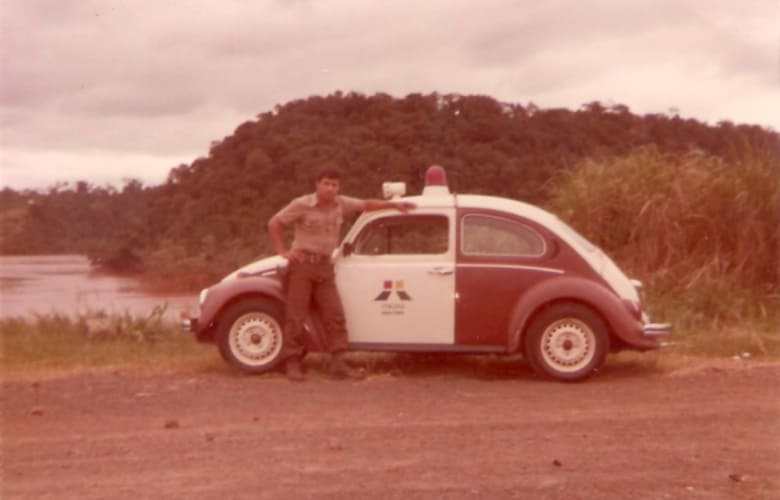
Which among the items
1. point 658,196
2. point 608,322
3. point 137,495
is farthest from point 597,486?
point 658,196

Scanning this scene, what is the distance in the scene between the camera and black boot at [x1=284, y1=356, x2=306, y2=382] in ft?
34.6

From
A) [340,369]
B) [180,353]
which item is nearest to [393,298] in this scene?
[340,369]

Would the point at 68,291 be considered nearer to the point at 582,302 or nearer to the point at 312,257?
the point at 312,257

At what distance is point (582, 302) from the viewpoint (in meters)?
10.5

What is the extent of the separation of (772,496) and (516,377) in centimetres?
478

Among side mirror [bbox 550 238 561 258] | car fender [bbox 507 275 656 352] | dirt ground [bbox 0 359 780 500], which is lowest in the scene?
dirt ground [bbox 0 359 780 500]

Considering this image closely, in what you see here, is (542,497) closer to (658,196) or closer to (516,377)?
(516,377)

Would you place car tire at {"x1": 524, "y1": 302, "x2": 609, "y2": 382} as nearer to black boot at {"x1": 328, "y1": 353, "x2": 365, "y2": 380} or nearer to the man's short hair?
black boot at {"x1": 328, "y1": 353, "x2": 365, "y2": 380}

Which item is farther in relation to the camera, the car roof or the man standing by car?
the car roof

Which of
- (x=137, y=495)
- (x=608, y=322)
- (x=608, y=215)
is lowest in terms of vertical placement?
(x=137, y=495)

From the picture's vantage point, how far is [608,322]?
34.4 feet

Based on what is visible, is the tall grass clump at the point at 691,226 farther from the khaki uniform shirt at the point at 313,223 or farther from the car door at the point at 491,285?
the khaki uniform shirt at the point at 313,223

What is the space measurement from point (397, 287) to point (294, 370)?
111 cm

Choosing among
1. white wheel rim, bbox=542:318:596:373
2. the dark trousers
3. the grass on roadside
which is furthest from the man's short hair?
white wheel rim, bbox=542:318:596:373
